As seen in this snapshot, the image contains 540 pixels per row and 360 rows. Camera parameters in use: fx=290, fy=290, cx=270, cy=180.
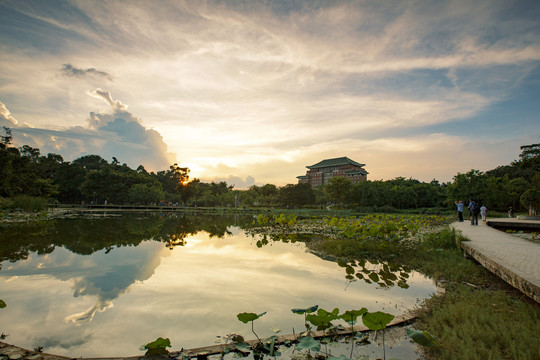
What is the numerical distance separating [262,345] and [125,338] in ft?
5.51

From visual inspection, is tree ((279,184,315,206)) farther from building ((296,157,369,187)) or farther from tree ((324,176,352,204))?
building ((296,157,369,187))

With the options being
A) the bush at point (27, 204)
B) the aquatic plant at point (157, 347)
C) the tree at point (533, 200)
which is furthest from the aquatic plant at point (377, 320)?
the bush at point (27, 204)

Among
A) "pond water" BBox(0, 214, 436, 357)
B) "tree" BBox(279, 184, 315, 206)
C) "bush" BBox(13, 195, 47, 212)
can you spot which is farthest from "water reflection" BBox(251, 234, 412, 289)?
"tree" BBox(279, 184, 315, 206)

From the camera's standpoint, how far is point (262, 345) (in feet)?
9.80

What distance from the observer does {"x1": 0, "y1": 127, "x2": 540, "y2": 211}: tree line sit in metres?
29.0

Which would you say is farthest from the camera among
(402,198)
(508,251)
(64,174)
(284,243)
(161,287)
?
(64,174)

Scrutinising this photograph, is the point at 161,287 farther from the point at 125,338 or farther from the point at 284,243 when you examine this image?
the point at 284,243

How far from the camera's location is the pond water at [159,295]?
3.50 metres

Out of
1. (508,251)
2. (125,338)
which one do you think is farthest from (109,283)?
(508,251)

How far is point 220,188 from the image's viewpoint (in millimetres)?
65875

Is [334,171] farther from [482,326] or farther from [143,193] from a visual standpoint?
[482,326]

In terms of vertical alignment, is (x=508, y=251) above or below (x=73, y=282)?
above

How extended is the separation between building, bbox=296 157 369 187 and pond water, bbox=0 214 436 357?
96175mm

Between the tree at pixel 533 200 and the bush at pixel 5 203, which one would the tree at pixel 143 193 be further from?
the tree at pixel 533 200
